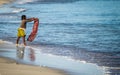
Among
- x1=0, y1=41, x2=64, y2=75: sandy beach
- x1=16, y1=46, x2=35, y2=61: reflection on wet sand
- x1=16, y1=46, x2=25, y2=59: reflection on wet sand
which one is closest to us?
x1=0, y1=41, x2=64, y2=75: sandy beach

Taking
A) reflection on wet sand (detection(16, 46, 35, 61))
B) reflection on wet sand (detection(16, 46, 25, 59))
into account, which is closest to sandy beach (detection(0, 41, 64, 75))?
reflection on wet sand (detection(16, 46, 35, 61))

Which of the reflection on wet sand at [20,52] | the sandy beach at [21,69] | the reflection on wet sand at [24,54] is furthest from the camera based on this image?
the reflection on wet sand at [20,52]

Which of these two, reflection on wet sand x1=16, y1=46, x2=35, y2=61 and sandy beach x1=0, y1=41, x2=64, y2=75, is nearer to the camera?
sandy beach x1=0, y1=41, x2=64, y2=75

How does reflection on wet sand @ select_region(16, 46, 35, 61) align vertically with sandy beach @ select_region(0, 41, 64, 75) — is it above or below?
below

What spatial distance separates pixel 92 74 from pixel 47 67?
1.40 meters

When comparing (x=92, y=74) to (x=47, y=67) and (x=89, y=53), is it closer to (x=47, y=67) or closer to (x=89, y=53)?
(x=47, y=67)

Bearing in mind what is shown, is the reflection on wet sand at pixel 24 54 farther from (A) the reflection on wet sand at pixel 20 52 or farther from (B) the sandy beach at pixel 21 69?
(B) the sandy beach at pixel 21 69

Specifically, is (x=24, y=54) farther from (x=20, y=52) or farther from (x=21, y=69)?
(x=21, y=69)

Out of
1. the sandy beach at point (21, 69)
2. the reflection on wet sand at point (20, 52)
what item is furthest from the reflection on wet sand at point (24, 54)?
the sandy beach at point (21, 69)

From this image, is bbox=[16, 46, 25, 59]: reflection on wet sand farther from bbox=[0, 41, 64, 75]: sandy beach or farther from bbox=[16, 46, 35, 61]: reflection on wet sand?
bbox=[0, 41, 64, 75]: sandy beach

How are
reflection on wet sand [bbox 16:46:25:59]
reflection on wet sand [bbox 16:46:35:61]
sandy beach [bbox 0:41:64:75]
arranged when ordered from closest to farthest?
sandy beach [bbox 0:41:64:75] < reflection on wet sand [bbox 16:46:35:61] < reflection on wet sand [bbox 16:46:25:59]

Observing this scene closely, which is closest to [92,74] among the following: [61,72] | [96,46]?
[61,72]

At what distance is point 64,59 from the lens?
13922mm

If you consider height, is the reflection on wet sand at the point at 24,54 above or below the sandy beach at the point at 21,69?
below
